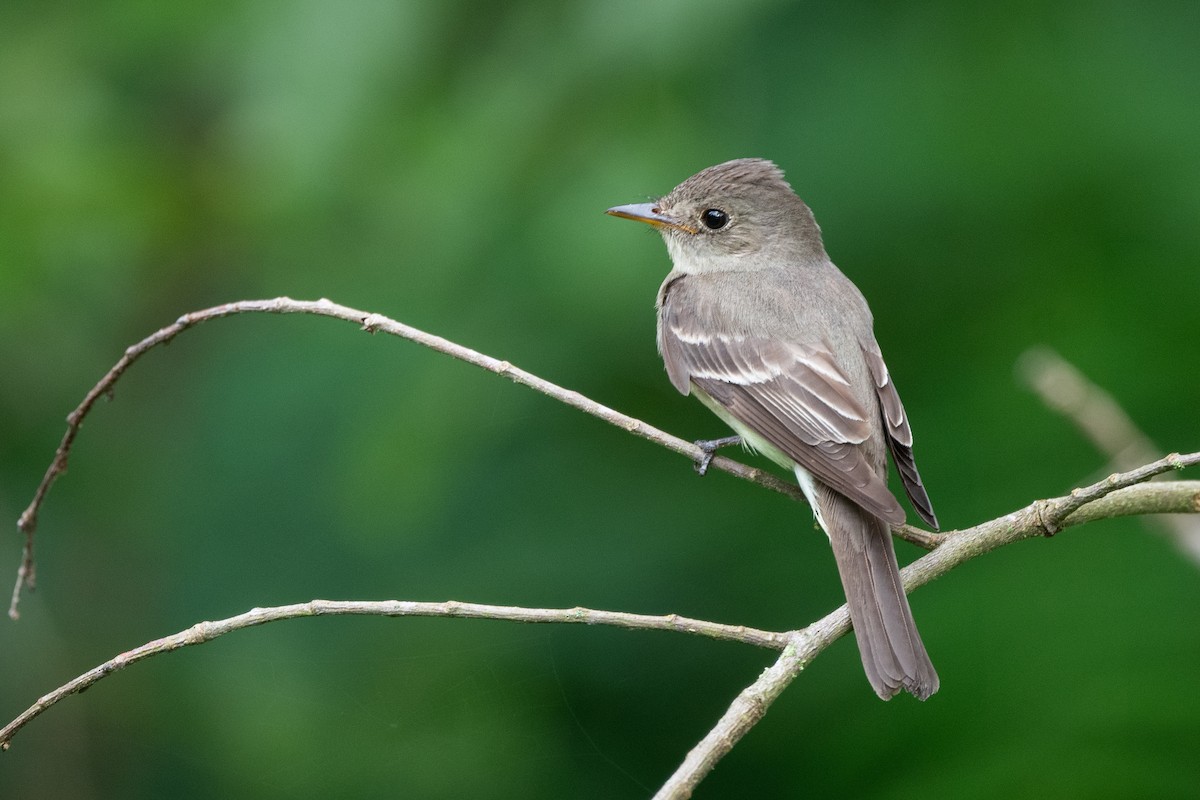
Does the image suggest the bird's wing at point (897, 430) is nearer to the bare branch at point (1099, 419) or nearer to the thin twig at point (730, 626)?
the bare branch at point (1099, 419)

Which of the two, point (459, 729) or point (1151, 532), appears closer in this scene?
point (1151, 532)

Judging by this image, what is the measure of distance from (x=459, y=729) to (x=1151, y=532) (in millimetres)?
2252

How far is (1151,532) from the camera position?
3.78 meters

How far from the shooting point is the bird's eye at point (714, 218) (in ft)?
14.7

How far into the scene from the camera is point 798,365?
3.83m

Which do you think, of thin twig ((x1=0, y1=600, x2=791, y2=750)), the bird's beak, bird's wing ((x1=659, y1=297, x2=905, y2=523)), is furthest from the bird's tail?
the bird's beak

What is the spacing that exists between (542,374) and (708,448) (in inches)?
24.8

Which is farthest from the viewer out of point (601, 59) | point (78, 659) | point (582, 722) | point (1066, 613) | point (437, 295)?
point (78, 659)

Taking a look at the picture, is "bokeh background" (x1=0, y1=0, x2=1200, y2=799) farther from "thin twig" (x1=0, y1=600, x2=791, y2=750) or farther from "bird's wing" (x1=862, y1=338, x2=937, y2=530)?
"thin twig" (x1=0, y1=600, x2=791, y2=750)

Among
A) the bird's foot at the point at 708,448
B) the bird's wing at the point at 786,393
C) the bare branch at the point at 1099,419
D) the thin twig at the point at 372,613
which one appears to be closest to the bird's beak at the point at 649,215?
the bird's wing at the point at 786,393

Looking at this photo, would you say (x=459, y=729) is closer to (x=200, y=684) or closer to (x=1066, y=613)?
(x=200, y=684)

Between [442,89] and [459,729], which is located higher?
[442,89]

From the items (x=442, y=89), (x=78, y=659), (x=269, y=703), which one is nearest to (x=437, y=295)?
(x=442, y=89)

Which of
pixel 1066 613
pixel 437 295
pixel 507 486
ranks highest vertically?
pixel 437 295
